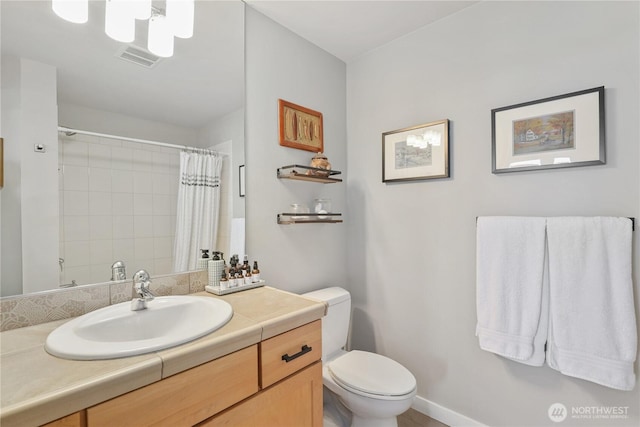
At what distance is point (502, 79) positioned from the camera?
1.55 meters

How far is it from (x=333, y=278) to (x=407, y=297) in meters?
0.53

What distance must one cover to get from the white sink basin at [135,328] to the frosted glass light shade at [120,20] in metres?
1.08

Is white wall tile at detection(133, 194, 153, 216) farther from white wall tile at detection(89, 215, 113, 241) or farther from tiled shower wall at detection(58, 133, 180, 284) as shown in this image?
white wall tile at detection(89, 215, 113, 241)

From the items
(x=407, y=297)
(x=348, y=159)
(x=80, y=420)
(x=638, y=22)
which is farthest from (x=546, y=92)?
(x=80, y=420)

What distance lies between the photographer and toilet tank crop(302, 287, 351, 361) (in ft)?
5.65

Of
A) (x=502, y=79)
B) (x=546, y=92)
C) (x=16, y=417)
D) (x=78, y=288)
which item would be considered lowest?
(x=16, y=417)

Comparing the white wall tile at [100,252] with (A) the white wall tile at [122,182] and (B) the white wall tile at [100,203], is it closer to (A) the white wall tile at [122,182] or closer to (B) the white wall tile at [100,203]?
(B) the white wall tile at [100,203]

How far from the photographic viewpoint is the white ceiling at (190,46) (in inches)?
41.6

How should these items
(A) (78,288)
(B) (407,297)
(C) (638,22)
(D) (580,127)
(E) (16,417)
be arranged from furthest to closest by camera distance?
(B) (407,297) < (D) (580,127) < (C) (638,22) < (A) (78,288) < (E) (16,417)

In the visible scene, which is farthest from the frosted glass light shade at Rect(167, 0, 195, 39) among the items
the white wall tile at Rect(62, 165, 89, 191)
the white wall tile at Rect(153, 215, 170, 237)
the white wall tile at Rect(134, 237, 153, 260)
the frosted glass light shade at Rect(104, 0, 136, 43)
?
the white wall tile at Rect(134, 237, 153, 260)

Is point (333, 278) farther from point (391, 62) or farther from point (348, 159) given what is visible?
point (391, 62)

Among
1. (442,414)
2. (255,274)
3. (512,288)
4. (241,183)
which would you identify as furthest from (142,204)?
(442,414)

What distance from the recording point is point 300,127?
1.90m

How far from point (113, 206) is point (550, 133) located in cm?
200
